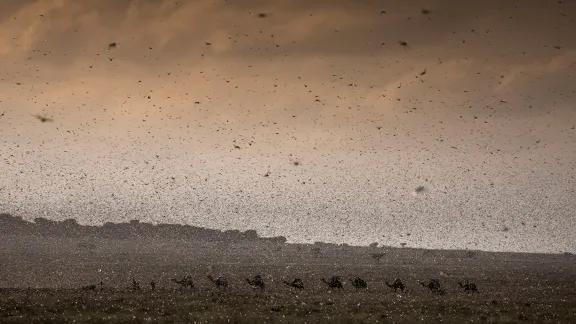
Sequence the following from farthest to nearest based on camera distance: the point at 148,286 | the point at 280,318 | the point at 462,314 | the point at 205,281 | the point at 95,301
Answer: the point at 205,281 → the point at 148,286 → the point at 95,301 → the point at 462,314 → the point at 280,318

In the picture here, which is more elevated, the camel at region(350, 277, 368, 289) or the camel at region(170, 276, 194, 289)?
the camel at region(350, 277, 368, 289)

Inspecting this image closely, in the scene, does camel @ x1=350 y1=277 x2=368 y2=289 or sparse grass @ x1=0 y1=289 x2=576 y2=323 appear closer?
sparse grass @ x1=0 y1=289 x2=576 y2=323

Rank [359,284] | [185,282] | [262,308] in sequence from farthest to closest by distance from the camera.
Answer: [359,284] → [185,282] → [262,308]

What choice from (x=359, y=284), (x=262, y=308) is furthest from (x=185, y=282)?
(x=359, y=284)

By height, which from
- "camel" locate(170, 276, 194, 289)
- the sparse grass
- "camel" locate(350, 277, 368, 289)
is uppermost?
"camel" locate(350, 277, 368, 289)

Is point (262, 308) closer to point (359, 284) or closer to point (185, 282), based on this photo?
point (185, 282)

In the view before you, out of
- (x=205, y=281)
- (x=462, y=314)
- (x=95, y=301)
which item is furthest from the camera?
(x=205, y=281)

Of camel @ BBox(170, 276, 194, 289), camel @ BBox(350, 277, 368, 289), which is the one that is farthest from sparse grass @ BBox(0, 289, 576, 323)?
camel @ BBox(350, 277, 368, 289)

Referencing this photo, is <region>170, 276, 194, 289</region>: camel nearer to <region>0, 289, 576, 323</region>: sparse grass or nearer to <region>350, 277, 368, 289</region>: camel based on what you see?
<region>0, 289, 576, 323</region>: sparse grass

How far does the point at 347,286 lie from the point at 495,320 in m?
21.4

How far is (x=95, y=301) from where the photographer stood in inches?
1736

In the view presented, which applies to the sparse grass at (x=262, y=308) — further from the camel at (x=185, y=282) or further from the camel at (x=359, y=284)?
the camel at (x=359, y=284)

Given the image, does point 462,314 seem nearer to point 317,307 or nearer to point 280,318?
point 317,307

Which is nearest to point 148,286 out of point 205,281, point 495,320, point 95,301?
point 205,281
